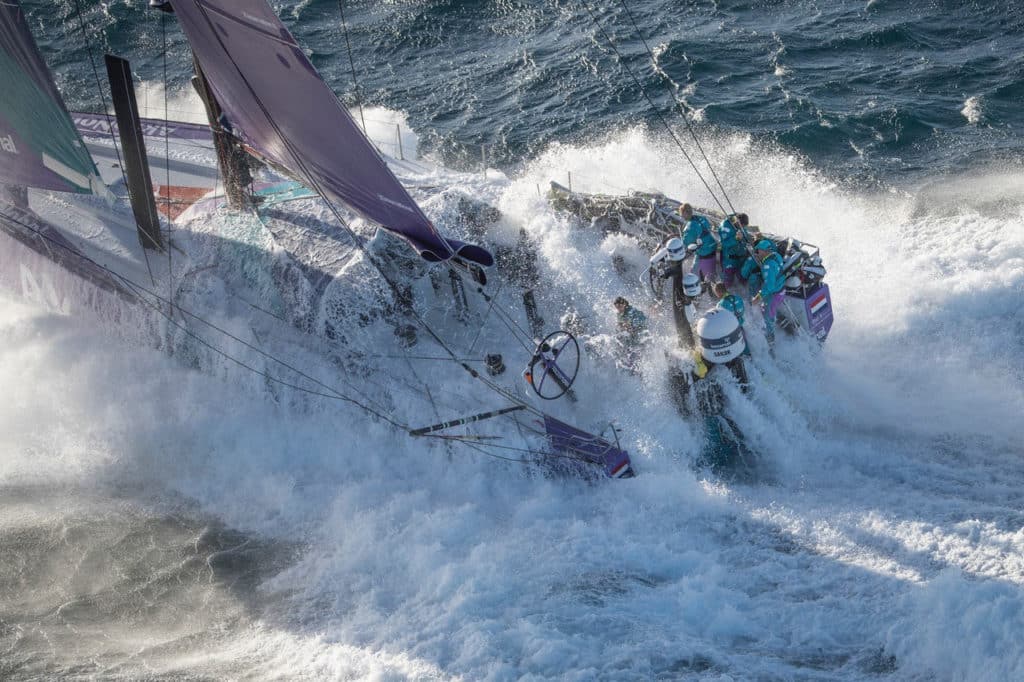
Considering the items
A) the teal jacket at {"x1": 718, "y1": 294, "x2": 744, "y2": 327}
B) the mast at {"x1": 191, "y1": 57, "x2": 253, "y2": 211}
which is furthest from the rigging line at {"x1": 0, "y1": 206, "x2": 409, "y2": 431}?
the teal jacket at {"x1": 718, "y1": 294, "x2": 744, "y2": 327}

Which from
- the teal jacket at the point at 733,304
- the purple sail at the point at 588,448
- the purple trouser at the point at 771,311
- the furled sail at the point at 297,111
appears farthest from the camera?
the purple trouser at the point at 771,311

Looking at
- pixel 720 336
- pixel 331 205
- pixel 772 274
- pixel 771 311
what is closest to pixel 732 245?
pixel 772 274

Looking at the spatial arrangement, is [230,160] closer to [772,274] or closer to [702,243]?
[702,243]

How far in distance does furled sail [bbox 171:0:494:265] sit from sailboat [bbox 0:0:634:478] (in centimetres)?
1

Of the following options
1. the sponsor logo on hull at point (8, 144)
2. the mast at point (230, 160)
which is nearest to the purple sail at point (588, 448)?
the mast at point (230, 160)

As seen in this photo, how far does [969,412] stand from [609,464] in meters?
3.74

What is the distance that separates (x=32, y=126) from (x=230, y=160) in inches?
85.5

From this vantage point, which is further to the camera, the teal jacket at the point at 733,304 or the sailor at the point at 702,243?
the sailor at the point at 702,243

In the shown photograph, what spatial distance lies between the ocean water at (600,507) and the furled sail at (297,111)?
7.22 feet

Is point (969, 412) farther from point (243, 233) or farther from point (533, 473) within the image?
point (243, 233)

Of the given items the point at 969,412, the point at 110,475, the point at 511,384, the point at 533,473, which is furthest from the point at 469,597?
the point at 969,412

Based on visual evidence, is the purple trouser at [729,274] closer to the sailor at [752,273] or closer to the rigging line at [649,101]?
the sailor at [752,273]

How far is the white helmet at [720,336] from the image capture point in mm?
8492

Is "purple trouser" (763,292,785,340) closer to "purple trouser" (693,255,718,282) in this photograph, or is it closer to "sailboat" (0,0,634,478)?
"purple trouser" (693,255,718,282)
